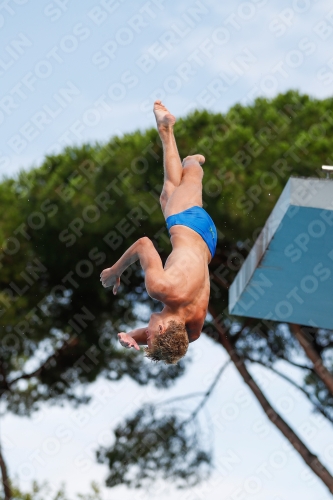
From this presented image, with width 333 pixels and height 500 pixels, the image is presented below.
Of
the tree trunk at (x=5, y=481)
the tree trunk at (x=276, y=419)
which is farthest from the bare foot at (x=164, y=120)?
the tree trunk at (x=5, y=481)

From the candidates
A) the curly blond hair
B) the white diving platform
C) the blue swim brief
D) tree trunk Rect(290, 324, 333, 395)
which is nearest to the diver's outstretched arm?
the curly blond hair

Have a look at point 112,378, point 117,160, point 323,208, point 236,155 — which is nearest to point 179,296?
point 323,208

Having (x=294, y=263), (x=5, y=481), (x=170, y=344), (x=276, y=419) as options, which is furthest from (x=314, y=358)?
(x=170, y=344)

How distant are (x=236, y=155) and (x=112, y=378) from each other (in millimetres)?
4901

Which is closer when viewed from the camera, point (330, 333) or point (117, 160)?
point (117, 160)

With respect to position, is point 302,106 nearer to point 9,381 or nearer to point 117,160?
point 117,160

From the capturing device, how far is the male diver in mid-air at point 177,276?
16.3 feet

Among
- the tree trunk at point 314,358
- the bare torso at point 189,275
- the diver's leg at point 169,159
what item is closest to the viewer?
the bare torso at point 189,275

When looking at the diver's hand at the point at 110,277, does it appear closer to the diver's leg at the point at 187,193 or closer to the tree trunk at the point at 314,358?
the diver's leg at the point at 187,193

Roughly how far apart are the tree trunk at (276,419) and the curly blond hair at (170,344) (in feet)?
22.7

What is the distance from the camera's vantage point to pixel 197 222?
18.0 ft

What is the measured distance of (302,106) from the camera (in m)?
12.3

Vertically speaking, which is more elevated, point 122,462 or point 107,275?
point 107,275

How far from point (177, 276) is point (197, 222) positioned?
0.56 metres
